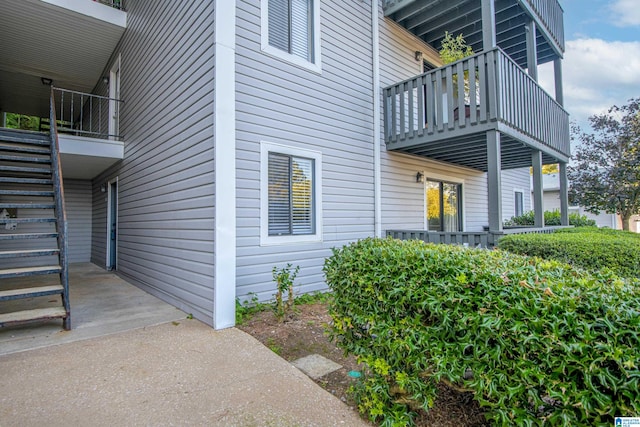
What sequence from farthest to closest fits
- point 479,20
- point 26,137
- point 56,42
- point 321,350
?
point 56,42 < point 479,20 < point 26,137 < point 321,350

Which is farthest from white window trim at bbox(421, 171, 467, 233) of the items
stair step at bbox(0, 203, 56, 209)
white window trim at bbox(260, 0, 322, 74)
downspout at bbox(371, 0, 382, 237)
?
stair step at bbox(0, 203, 56, 209)

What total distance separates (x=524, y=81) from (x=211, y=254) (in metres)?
6.29

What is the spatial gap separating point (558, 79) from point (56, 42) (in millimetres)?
12313

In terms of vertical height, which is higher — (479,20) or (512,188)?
(479,20)

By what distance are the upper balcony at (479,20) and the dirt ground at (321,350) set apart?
648cm

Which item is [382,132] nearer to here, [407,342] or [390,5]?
[390,5]

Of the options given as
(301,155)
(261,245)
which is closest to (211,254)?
(261,245)

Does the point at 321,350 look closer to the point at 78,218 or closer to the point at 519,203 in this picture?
the point at 78,218

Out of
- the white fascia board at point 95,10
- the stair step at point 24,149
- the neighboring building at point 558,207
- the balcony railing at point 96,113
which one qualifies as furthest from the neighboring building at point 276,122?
the neighboring building at point 558,207

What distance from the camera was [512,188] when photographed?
11.9m

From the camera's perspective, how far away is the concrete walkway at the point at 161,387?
214 centimetres

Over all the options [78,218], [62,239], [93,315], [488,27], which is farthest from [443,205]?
[78,218]

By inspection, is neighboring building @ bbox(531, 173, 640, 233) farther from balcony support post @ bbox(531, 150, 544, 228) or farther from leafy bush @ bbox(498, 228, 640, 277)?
leafy bush @ bbox(498, 228, 640, 277)

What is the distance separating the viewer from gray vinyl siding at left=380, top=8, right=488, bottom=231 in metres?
6.76
